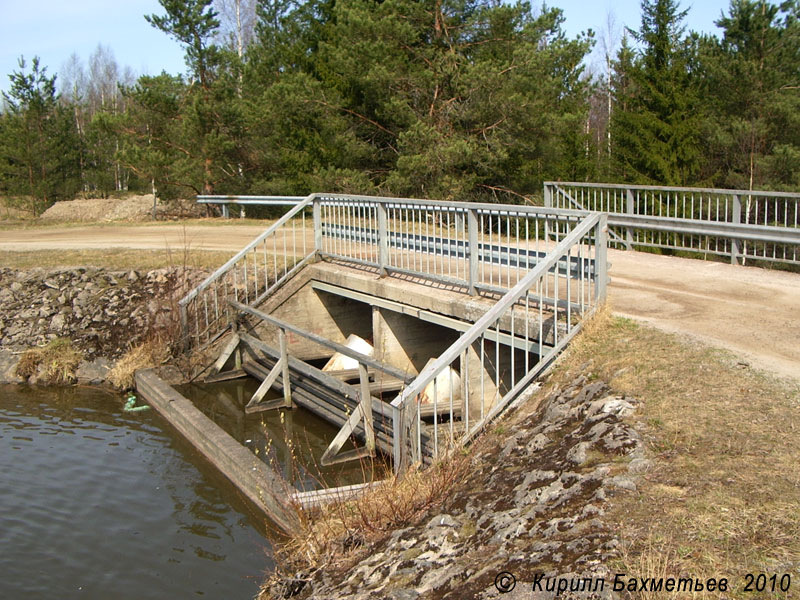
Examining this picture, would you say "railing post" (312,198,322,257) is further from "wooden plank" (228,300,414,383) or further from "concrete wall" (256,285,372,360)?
"wooden plank" (228,300,414,383)

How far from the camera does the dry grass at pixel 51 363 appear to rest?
13742mm

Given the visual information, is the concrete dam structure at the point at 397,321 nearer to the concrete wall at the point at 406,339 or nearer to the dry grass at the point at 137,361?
the concrete wall at the point at 406,339

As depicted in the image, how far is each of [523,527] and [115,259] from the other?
13.9m

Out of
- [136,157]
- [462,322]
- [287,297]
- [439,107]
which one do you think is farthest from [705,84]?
[462,322]

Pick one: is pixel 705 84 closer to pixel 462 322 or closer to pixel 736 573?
pixel 462 322

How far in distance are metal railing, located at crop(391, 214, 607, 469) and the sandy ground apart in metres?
1.04

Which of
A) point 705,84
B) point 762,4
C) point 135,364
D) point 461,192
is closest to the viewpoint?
point 135,364

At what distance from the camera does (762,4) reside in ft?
95.4

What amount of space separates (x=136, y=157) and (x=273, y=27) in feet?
29.7

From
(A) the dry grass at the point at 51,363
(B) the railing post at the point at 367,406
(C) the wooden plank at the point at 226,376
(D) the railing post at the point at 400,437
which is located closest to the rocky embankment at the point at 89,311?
(A) the dry grass at the point at 51,363

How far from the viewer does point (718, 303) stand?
958 cm

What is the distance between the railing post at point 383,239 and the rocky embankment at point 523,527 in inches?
219

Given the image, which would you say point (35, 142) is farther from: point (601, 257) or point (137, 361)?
point (601, 257)

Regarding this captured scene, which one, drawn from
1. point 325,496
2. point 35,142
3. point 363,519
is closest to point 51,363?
point 325,496
